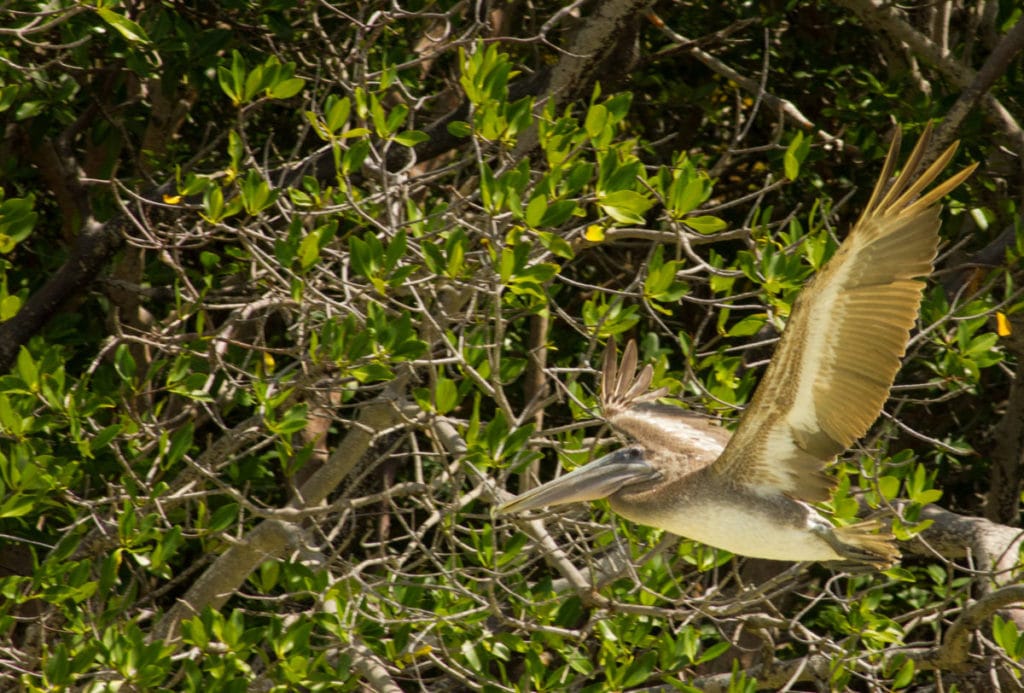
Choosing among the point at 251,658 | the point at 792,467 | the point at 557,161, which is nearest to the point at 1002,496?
the point at 792,467

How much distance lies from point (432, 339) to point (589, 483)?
893 mm

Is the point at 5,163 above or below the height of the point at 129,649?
above

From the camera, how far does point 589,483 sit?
4.34m

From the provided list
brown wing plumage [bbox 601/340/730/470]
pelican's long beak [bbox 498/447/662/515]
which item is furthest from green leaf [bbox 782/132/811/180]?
pelican's long beak [bbox 498/447/662/515]

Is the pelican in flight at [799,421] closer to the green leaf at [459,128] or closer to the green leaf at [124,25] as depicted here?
the green leaf at [459,128]

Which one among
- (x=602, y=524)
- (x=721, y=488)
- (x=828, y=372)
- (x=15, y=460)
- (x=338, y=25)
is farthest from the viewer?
(x=338, y=25)

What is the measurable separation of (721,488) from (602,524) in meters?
0.89

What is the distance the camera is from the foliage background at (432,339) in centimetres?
456

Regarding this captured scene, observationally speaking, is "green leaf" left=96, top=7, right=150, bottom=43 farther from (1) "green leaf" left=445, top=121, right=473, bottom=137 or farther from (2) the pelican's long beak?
(2) the pelican's long beak

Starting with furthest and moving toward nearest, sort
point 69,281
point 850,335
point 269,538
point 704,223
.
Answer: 1. point 69,281
2. point 269,538
3. point 704,223
4. point 850,335

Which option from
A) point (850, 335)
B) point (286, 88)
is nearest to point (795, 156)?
point (850, 335)

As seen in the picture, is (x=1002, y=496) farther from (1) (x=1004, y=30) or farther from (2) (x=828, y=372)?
(2) (x=828, y=372)

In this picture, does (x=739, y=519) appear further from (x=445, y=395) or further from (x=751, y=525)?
(x=445, y=395)

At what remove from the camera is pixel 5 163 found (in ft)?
21.0
